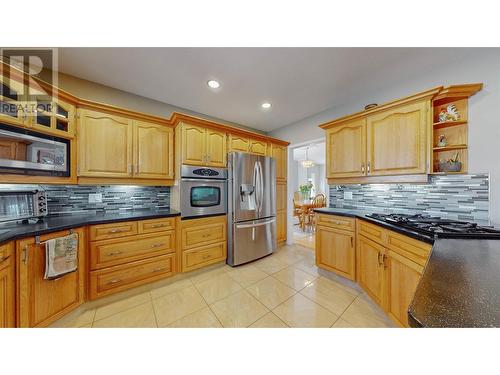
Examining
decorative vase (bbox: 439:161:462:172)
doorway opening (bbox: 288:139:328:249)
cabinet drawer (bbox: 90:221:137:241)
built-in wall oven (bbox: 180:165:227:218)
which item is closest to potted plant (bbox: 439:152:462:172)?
decorative vase (bbox: 439:161:462:172)

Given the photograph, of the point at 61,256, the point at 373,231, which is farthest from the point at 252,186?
the point at 61,256

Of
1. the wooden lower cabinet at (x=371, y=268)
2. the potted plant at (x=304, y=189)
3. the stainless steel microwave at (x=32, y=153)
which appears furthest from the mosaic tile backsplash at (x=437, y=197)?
the potted plant at (x=304, y=189)

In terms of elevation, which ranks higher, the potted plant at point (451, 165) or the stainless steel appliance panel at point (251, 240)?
the potted plant at point (451, 165)

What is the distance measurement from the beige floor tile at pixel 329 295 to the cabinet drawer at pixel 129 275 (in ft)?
5.32

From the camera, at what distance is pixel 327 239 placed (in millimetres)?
2176

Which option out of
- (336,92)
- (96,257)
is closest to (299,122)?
(336,92)

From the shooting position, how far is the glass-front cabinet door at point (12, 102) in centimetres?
129

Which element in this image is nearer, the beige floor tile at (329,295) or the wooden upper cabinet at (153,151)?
the beige floor tile at (329,295)

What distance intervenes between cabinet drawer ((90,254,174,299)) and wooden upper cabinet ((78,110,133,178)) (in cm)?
101

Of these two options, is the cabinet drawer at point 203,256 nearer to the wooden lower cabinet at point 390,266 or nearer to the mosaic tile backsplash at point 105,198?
the mosaic tile backsplash at point 105,198

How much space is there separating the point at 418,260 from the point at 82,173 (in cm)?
304

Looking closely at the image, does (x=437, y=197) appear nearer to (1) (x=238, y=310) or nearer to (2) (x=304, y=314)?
(2) (x=304, y=314)

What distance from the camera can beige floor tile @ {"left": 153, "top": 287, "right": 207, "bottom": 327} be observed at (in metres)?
1.50

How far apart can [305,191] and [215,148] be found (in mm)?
4789
